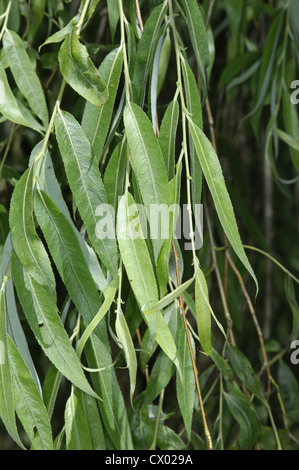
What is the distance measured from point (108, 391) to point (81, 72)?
31cm

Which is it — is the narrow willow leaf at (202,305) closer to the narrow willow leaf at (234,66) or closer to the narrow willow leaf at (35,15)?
the narrow willow leaf at (35,15)

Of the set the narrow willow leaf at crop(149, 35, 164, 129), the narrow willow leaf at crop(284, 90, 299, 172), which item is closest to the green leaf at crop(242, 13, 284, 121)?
the narrow willow leaf at crop(284, 90, 299, 172)

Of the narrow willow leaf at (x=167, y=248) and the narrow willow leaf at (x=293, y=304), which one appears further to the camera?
the narrow willow leaf at (x=293, y=304)

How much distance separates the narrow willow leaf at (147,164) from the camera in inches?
19.8

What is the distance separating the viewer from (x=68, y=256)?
543 mm

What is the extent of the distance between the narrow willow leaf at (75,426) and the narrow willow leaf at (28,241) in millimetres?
125

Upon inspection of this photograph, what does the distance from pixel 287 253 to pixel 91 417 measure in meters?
0.93

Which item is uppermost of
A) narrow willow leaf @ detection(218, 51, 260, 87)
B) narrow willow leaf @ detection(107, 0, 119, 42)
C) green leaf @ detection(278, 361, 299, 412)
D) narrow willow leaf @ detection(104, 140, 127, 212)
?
narrow willow leaf @ detection(218, 51, 260, 87)

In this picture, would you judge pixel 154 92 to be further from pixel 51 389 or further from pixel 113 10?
pixel 51 389

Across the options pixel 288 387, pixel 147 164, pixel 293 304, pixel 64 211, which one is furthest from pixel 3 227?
pixel 288 387

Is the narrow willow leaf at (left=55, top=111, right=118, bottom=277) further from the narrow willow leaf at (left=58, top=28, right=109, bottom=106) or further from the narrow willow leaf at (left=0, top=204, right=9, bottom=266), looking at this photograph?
the narrow willow leaf at (left=0, top=204, right=9, bottom=266)

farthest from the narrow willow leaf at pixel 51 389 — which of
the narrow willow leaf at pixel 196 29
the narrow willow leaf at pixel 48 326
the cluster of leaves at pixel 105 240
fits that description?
the narrow willow leaf at pixel 196 29

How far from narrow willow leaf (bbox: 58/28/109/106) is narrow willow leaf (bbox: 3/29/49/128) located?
178 mm

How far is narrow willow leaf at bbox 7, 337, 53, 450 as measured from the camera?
21.3 inches
